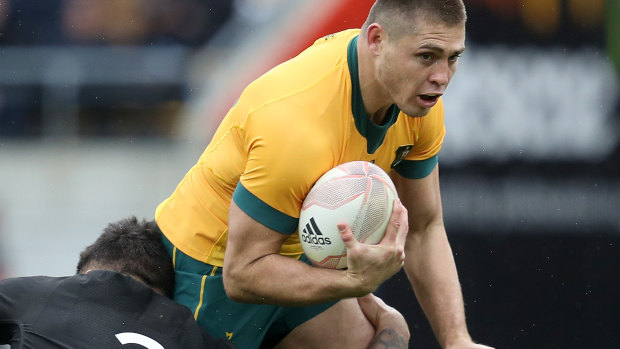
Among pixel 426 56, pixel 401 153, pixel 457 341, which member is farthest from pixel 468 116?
pixel 426 56

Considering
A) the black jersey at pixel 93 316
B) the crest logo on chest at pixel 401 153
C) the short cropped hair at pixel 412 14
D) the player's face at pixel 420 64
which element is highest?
the short cropped hair at pixel 412 14

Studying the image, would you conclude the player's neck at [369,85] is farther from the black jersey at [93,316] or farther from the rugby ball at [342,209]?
the black jersey at [93,316]

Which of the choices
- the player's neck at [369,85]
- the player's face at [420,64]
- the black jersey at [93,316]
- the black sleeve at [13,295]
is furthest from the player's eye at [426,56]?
the black sleeve at [13,295]

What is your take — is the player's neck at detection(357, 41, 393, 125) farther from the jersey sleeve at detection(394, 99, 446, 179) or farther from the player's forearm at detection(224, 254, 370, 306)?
the player's forearm at detection(224, 254, 370, 306)

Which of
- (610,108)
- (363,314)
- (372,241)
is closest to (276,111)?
(372,241)

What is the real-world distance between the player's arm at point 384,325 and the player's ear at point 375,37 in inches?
57.4

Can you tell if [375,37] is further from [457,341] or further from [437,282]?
[457,341]

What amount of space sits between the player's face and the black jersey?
4.33 ft

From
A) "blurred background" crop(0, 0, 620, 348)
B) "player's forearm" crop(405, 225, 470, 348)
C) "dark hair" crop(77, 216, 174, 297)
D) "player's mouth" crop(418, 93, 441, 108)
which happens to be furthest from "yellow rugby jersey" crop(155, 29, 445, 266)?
"blurred background" crop(0, 0, 620, 348)

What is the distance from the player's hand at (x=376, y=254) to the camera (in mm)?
3520

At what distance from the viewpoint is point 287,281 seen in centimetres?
374

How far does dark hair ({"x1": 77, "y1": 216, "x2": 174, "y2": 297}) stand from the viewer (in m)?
4.30

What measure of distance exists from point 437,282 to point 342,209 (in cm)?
102

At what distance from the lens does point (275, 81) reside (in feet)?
12.4
